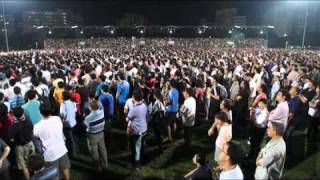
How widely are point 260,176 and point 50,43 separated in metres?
67.4

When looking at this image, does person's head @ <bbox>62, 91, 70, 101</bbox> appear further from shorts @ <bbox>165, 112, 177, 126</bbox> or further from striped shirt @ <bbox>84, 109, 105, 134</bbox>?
shorts @ <bbox>165, 112, 177, 126</bbox>

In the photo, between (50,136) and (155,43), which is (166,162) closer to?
(50,136)

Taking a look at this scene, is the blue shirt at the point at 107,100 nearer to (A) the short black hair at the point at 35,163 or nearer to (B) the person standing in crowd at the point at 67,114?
(B) the person standing in crowd at the point at 67,114

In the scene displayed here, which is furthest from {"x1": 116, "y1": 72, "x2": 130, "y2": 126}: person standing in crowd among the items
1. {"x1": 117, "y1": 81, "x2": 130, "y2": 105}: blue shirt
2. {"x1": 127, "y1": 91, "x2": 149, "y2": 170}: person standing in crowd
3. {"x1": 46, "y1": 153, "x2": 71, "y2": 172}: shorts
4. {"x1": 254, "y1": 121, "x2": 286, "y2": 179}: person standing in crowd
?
{"x1": 254, "y1": 121, "x2": 286, "y2": 179}: person standing in crowd

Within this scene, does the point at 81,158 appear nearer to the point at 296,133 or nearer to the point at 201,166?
the point at 201,166

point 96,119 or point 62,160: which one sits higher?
point 96,119

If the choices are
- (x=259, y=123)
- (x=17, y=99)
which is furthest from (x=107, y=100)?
(x=259, y=123)

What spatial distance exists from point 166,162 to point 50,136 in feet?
11.3

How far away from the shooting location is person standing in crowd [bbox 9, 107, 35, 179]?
6.42 meters

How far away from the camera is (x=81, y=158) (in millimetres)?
8977

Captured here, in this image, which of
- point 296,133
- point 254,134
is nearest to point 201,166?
point 254,134

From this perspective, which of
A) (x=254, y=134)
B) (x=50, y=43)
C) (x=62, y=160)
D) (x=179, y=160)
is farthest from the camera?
(x=50, y=43)

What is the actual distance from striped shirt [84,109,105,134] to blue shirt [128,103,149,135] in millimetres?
680

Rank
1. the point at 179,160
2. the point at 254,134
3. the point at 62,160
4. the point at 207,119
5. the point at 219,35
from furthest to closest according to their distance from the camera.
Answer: the point at 219,35 < the point at 207,119 < the point at 179,160 < the point at 254,134 < the point at 62,160
